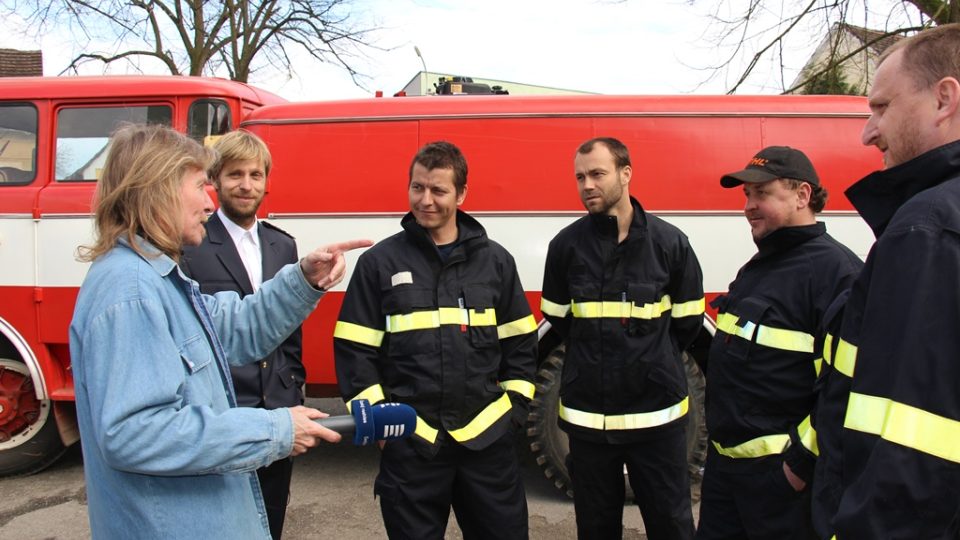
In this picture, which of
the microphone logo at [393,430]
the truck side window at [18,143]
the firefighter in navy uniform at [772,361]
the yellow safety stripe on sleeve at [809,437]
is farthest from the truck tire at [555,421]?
the truck side window at [18,143]

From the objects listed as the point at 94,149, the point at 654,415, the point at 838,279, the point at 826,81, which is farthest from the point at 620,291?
the point at 826,81

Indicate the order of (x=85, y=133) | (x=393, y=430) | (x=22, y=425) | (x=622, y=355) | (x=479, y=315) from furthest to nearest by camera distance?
(x=22, y=425)
(x=85, y=133)
(x=622, y=355)
(x=479, y=315)
(x=393, y=430)

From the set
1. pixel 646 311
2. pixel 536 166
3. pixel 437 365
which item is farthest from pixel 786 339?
pixel 536 166

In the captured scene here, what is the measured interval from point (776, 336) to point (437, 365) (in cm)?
129

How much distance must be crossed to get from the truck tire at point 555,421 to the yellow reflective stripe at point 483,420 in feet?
4.58

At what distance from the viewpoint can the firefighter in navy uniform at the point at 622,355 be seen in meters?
2.85

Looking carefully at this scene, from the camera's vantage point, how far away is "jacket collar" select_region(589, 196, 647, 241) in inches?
115

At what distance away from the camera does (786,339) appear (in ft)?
7.77

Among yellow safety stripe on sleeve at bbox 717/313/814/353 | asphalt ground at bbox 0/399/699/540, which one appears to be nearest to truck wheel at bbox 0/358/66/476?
asphalt ground at bbox 0/399/699/540

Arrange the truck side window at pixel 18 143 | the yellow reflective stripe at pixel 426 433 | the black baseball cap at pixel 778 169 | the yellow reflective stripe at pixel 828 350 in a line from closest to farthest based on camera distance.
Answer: the yellow reflective stripe at pixel 828 350
the yellow reflective stripe at pixel 426 433
the black baseball cap at pixel 778 169
the truck side window at pixel 18 143

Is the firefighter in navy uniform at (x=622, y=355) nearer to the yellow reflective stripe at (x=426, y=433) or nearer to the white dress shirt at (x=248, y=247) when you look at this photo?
the yellow reflective stripe at (x=426, y=433)

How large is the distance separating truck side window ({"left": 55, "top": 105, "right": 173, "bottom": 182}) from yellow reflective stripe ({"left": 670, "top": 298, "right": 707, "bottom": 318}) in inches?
137

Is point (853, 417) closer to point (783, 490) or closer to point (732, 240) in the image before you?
point (783, 490)

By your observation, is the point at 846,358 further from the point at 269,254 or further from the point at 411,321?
the point at 269,254
